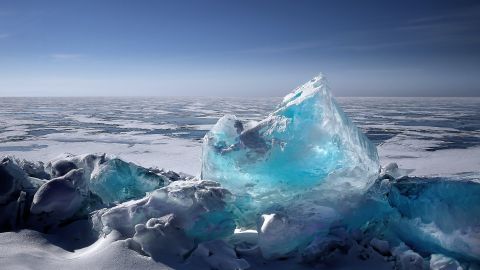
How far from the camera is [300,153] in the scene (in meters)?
3.01

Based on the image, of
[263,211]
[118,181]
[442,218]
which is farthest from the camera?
[118,181]

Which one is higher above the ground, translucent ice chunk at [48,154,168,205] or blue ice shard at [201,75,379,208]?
blue ice shard at [201,75,379,208]

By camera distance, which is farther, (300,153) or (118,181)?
(118,181)

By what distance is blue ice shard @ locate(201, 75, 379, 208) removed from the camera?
9.70 ft

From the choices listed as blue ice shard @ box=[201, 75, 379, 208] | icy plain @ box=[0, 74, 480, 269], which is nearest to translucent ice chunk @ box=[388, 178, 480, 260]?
icy plain @ box=[0, 74, 480, 269]

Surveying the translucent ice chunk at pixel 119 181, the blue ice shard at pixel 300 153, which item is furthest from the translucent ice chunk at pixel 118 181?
the blue ice shard at pixel 300 153

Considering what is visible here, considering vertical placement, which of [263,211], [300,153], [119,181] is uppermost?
[300,153]

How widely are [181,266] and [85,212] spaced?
126 centimetres

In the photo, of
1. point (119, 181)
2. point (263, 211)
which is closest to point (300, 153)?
point (263, 211)

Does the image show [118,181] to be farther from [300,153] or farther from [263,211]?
[300,153]

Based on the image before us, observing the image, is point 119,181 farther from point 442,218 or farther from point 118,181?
point 442,218

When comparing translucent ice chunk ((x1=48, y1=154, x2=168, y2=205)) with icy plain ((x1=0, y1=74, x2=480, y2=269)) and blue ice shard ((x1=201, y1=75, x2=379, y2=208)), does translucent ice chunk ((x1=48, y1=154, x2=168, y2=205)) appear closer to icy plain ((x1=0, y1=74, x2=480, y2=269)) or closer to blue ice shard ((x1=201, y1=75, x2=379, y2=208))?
icy plain ((x1=0, y1=74, x2=480, y2=269))

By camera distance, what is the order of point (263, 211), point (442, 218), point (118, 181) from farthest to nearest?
1. point (118, 181)
2. point (263, 211)
3. point (442, 218)

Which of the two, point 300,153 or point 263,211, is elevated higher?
point 300,153
